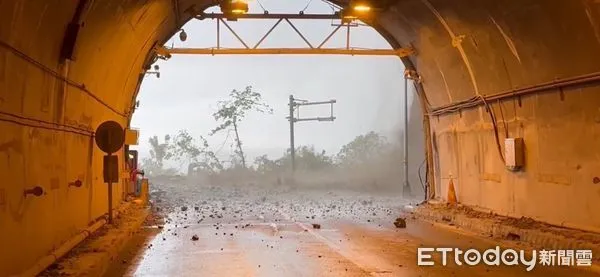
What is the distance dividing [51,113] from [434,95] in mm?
12601

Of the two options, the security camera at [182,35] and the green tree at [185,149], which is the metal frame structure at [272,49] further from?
the green tree at [185,149]

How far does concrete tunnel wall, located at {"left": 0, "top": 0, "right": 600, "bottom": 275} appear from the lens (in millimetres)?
7719

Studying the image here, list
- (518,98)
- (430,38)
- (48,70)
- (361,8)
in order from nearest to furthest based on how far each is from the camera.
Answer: (48,70)
(518,98)
(430,38)
(361,8)

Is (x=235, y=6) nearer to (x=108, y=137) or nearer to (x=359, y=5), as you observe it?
(x=359, y=5)

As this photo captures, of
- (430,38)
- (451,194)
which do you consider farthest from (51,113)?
(451,194)

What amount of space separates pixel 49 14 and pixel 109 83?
21.0 feet

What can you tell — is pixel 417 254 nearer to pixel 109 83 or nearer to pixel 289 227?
pixel 289 227

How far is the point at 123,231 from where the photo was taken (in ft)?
43.5

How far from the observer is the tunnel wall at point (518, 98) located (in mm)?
11188

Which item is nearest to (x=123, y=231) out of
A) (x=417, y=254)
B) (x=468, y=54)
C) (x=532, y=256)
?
(x=417, y=254)

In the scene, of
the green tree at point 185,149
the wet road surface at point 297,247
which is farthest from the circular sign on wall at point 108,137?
the green tree at point 185,149

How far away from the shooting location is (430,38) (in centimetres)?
1772

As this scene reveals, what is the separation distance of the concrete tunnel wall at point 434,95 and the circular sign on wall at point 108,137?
218 millimetres

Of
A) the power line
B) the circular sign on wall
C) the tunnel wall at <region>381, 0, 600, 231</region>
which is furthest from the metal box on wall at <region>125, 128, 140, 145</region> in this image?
the tunnel wall at <region>381, 0, 600, 231</region>
